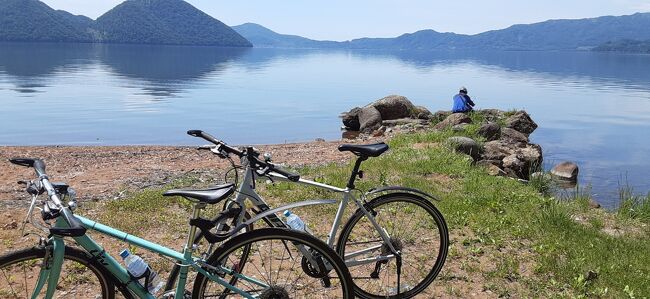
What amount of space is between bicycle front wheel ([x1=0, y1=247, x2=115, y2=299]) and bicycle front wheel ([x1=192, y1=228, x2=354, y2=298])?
69 cm

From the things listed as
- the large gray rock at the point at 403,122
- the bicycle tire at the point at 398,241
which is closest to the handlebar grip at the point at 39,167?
the bicycle tire at the point at 398,241

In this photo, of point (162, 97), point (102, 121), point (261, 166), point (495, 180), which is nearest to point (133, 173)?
point (495, 180)

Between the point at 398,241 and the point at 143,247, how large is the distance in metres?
2.66

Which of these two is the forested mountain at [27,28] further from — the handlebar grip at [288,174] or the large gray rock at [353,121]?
the handlebar grip at [288,174]

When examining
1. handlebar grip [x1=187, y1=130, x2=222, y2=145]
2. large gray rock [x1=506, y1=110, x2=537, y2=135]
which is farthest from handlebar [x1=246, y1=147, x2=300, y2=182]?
large gray rock [x1=506, y1=110, x2=537, y2=135]

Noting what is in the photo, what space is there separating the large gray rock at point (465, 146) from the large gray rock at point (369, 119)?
12759 mm

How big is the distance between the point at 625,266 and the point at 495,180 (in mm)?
4487

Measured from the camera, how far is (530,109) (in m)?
44.8

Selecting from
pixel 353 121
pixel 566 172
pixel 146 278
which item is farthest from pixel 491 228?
pixel 353 121

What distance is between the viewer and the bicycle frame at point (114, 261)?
11.7 ft

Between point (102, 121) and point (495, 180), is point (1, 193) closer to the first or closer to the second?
point (495, 180)

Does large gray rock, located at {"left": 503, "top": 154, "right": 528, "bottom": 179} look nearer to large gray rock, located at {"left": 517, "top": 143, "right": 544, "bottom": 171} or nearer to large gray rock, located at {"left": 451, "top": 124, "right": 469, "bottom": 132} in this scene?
large gray rock, located at {"left": 517, "top": 143, "right": 544, "bottom": 171}

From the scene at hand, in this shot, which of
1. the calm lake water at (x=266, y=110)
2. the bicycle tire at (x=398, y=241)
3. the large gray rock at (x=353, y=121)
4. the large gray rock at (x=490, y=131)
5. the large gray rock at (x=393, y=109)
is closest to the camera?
the bicycle tire at (x=398, y=241)

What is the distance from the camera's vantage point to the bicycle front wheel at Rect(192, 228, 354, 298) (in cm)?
387
